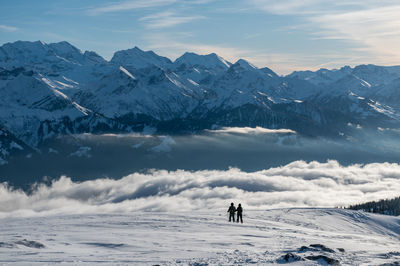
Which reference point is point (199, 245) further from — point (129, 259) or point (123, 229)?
point (123, 229)

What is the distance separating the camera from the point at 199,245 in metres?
43.9

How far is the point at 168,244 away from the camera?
4419 cm

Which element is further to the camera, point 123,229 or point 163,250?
point 123,229

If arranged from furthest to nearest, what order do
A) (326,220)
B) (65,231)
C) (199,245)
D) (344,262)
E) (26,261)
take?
(326,220) → (65,231) → (199,245) → (344,262) → (26,261)

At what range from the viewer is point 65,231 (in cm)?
5131

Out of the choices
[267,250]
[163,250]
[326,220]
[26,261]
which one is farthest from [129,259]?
[326,220]

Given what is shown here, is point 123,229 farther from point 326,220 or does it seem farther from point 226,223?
point 326,220

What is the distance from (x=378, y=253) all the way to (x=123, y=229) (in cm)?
2835

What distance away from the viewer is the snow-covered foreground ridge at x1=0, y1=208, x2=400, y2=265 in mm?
37094

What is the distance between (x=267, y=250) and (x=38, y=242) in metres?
21.1

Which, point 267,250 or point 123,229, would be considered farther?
point 123,229

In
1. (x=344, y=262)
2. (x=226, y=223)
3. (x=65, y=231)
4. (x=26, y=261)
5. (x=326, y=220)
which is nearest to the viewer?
(x=26, y=261)

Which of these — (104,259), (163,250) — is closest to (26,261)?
(104,259)

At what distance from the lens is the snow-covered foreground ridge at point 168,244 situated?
37094 millimetres
